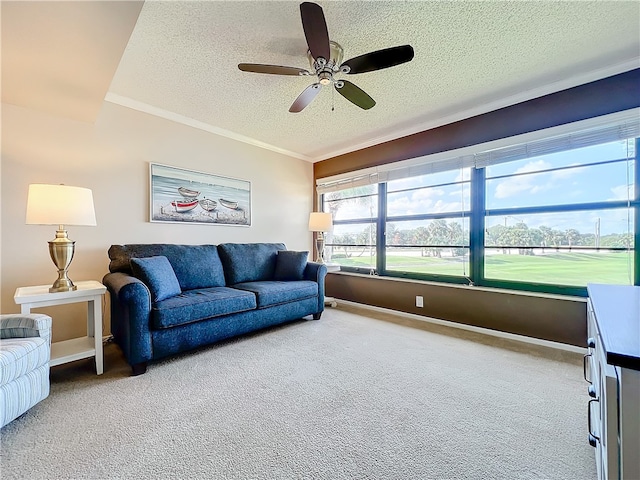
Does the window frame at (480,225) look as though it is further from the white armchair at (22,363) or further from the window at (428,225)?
the white armchair at (22,363)

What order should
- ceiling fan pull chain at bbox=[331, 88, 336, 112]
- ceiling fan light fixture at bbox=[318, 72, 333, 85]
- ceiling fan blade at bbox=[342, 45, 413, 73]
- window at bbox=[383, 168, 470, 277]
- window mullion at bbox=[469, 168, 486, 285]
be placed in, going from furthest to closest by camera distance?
window at bbox=[383, 168, 470, 277] < window mullion at bbox=[469, 168, 486, 285] < ceiling fan pull chain at bbox=[331, 88, 336, 112] < ceiling fan light fixture at bbox=[318, 72, 333, 85] < ceiling fan blade at bbox=[342, 45, 413, 73]

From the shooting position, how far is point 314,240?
16.3 feet

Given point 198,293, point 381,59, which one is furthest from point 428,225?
point 198,293

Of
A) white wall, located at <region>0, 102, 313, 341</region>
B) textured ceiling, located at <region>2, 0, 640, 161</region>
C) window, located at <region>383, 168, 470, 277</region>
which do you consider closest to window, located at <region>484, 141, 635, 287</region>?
window, located at <region>383, 168, 470, 277</region>

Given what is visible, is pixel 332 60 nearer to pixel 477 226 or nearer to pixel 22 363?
pixel 477 226

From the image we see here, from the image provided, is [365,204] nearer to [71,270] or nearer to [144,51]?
[144,51]

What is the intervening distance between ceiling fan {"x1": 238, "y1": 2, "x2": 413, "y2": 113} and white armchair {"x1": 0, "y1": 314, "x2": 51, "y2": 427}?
6.96ft

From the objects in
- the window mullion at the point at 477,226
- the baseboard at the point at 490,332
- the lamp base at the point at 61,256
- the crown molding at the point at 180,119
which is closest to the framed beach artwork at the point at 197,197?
the crown molding at the point at 180,119

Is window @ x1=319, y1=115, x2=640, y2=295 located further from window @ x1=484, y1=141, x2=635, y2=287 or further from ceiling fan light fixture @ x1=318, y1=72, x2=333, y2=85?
ceiling fan light fixture @ x1=318, y1=72, x2=333, y2=85

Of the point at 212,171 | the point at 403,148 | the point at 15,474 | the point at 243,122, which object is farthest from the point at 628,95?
the point at 15,474

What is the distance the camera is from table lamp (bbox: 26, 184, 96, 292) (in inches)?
77.9

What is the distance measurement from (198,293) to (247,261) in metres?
0.91

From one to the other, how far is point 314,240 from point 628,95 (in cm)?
398

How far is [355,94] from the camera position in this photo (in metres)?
2.20
